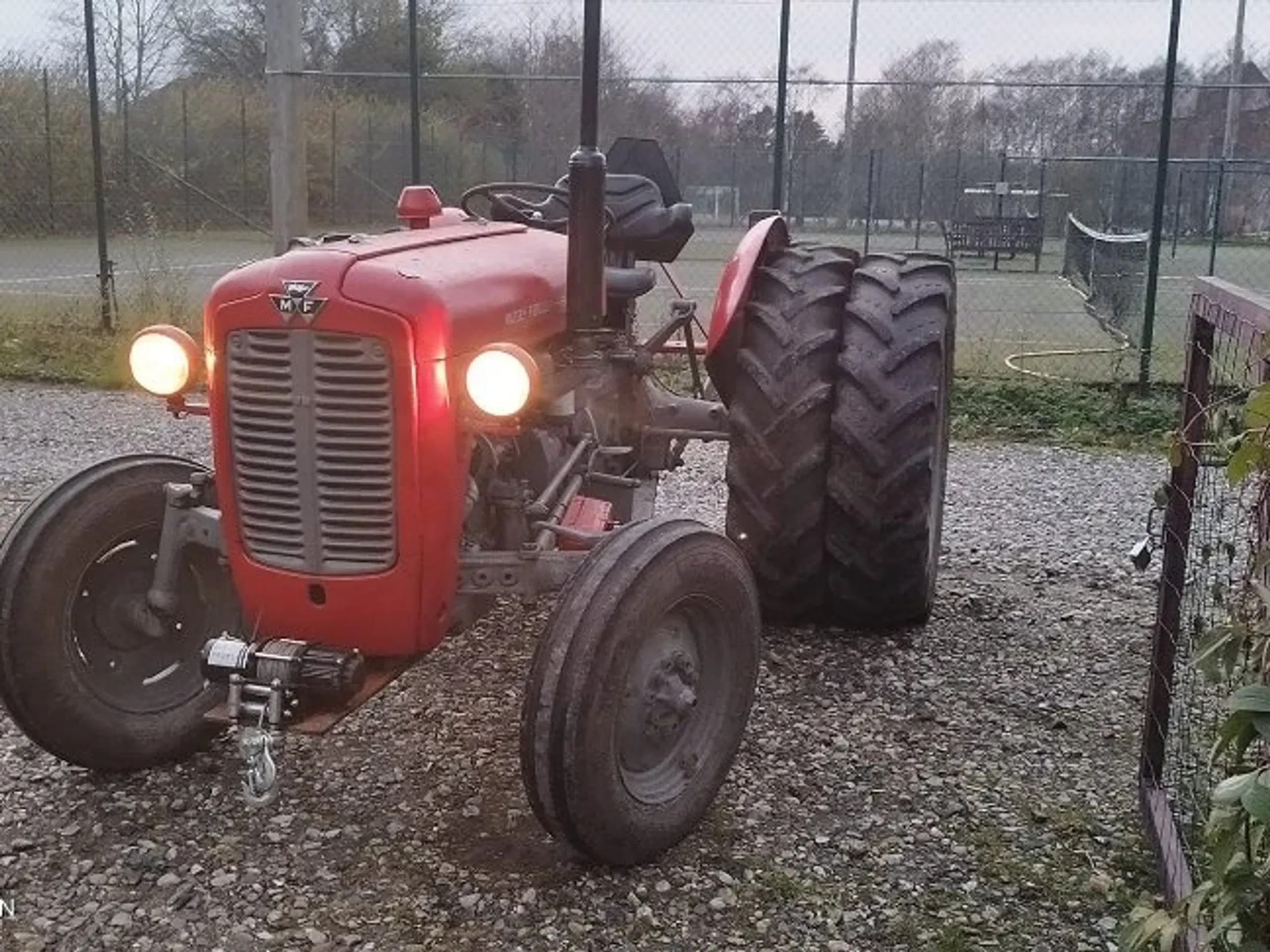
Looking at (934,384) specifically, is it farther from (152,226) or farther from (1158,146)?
(152,226)

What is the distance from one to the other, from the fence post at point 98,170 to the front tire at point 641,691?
27.3 ft

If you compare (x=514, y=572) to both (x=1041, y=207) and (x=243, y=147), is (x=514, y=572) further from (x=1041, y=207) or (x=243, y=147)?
(x=243, y=147)

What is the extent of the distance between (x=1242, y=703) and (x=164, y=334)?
98.4 inches

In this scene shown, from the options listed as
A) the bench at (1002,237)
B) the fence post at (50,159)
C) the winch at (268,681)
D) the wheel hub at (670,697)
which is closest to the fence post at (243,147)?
the fence post at (50,159)

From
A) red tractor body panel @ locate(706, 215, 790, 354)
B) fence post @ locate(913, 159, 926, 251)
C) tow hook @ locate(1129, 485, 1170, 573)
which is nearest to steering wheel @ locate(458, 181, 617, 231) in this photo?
red tractor body panel @ locate(706, 215, 790, 354)

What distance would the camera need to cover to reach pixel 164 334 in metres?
3.34

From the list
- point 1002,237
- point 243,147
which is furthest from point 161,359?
point 243,147

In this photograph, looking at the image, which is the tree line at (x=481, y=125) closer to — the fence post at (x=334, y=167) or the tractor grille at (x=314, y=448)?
the fence post at (x=334, y=167)

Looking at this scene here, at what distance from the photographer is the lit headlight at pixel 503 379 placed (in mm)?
2973

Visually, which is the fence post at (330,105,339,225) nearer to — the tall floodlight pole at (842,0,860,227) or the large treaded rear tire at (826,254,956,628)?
the tall floodlight pole at (842,0,860,227)

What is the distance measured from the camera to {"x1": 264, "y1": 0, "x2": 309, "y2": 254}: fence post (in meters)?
9.57

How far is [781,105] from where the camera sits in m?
8.73

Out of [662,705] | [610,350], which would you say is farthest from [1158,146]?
[662,705]

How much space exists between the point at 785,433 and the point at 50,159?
14.3 meters
